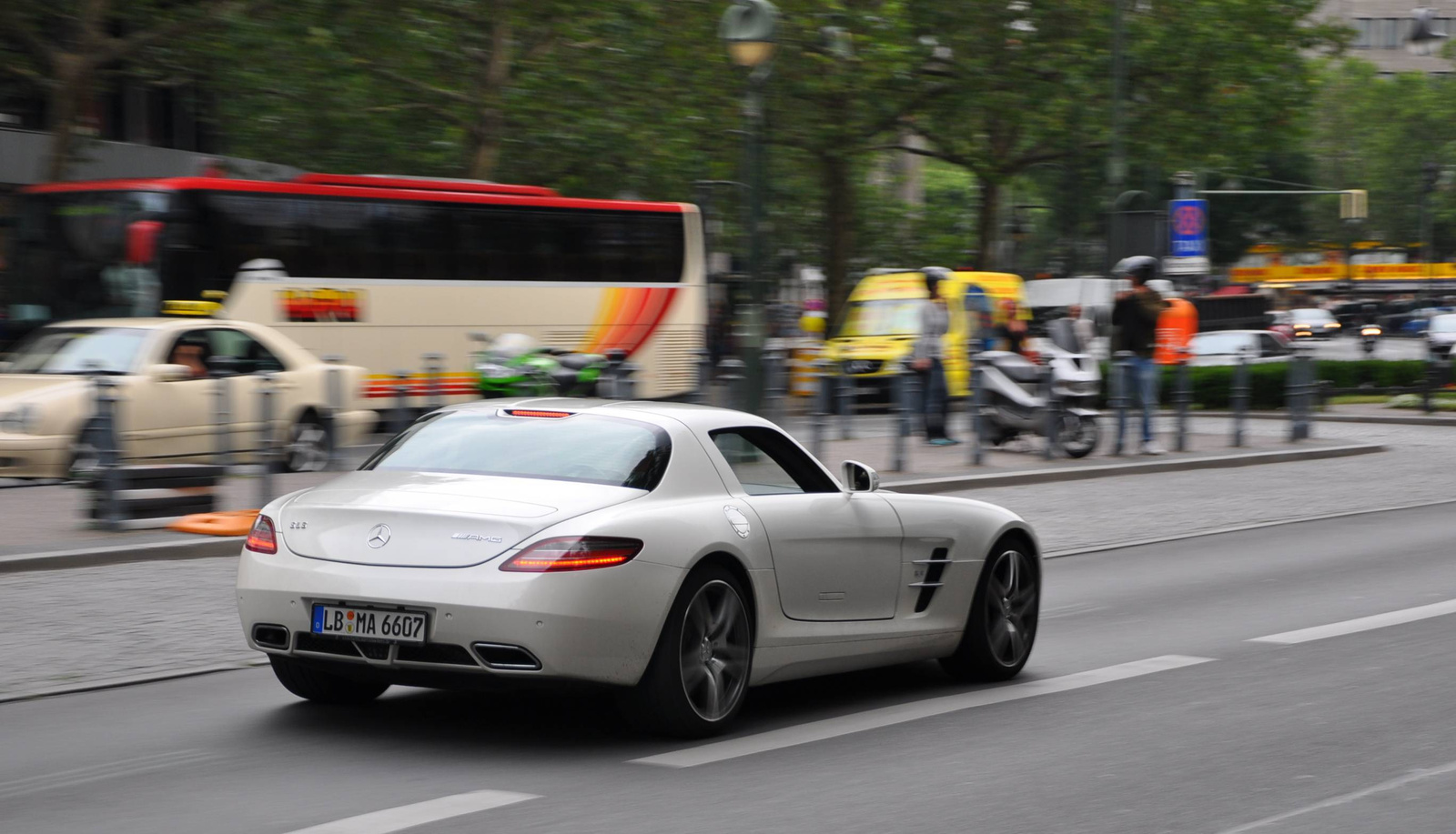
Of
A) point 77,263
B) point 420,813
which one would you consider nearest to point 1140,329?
point 77,263

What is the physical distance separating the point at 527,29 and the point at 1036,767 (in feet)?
93.1

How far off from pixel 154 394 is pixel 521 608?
426 inches

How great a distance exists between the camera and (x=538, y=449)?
6.74 metres

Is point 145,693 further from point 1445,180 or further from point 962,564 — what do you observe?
point 1445,180

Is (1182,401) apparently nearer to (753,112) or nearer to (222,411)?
(753,112)

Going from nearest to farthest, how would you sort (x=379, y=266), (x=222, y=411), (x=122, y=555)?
(x=122, y=555) → (x=222, y=411) → (x=379, y=266)

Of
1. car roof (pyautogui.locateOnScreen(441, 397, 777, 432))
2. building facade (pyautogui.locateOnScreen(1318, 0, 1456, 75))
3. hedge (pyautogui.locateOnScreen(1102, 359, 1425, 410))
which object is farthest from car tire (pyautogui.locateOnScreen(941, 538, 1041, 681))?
building facade (pyautogui.locateOnScreen(1318, 0, 1456, 75))

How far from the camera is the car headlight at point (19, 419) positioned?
15047mm

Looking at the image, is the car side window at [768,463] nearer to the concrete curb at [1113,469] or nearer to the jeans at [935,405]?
the concrete curb at [1113,469]

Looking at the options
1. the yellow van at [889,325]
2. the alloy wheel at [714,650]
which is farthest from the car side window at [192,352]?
the yellow van at [889,325]

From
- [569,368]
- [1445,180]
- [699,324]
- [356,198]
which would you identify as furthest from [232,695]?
[1445,180]

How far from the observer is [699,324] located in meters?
31.8

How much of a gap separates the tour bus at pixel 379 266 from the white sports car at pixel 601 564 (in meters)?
13.8

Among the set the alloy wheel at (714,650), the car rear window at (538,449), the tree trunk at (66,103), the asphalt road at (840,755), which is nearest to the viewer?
the asphalt road at (840,755)
